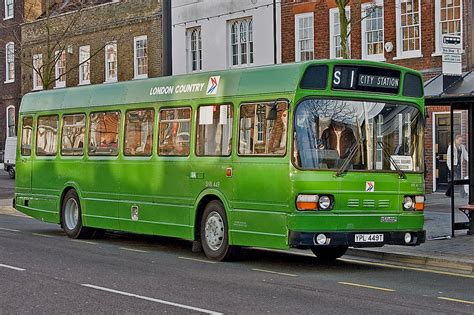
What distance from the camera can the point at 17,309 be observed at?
33.6 feet

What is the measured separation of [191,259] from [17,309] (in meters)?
5.47

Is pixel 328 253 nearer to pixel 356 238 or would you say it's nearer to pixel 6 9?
pixel 356 238

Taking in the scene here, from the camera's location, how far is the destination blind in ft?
46.0

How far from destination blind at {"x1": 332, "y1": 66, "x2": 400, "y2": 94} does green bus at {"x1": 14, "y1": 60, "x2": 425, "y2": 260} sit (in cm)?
2

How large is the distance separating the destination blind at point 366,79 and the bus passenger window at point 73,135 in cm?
651

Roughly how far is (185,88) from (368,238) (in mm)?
4185

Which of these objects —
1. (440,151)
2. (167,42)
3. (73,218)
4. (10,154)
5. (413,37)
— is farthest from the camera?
(10,154)

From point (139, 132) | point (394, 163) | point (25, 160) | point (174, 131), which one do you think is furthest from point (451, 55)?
point (25, 160)

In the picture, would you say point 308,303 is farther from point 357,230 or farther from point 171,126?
point 171,126

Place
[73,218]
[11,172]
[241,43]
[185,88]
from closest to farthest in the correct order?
[185,88], [73,218], [241,43], [11,172]

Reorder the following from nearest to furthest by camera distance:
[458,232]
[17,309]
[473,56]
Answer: [17,309]
[458,232]
[473,56]

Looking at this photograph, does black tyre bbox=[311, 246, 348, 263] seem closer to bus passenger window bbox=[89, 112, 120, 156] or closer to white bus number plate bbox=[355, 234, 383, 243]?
white bus number plate bbox=[355, 234, 383, 243]

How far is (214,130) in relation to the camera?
15227 millimetres

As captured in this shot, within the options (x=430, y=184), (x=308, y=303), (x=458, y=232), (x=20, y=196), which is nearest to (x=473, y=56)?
(x=430, y=184)
